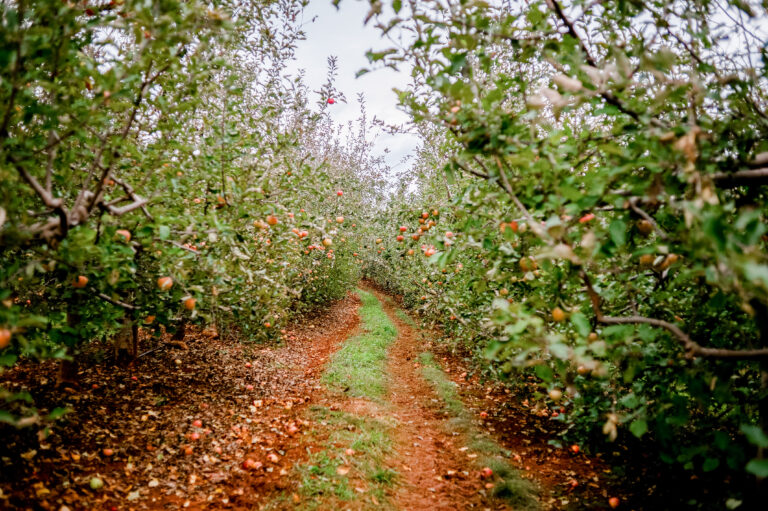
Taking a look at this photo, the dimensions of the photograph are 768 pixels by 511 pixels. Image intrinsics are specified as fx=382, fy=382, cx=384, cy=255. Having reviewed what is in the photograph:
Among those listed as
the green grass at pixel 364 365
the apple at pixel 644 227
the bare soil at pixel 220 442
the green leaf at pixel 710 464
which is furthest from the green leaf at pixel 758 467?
the green grass at pixel 364 365

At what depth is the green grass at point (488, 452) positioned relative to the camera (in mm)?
4078

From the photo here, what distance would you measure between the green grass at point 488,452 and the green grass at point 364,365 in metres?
1.19

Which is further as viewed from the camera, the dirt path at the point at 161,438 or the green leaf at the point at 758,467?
the dirt path at the point at 161,438

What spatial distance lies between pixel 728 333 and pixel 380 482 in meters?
3.49

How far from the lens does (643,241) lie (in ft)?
9.19

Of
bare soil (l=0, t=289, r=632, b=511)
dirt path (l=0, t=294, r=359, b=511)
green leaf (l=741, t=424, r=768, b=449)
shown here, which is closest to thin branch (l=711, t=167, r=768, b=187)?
green leaf (l=741, t=424, r=768, b=449)

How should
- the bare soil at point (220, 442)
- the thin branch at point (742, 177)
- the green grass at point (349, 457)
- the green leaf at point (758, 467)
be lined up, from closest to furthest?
the green leaf at point (758, 467)
the thin branch at point (742, 177)
the bare soil at point (220, 442)
the green grass at point (349, 457)

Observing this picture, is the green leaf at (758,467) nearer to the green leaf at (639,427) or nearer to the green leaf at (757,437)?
the green leaf at (757,437)

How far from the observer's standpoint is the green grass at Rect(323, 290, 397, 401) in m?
6.95

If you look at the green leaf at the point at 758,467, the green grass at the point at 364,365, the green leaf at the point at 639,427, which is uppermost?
the green leaf at the point at 758,467

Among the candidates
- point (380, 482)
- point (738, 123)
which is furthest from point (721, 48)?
point (380, 482)

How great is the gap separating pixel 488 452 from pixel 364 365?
3.82m

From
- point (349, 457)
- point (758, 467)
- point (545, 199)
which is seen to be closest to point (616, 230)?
point (545, 199)

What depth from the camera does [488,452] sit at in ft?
16.5
